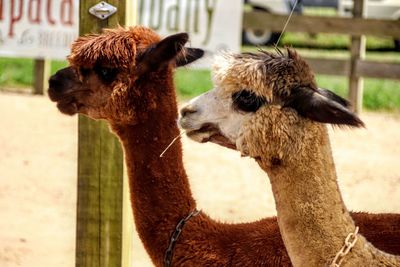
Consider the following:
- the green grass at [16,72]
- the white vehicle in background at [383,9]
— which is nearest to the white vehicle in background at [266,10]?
the white vehicle in background at [383,9]

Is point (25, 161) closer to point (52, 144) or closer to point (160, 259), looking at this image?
point (52, 144)

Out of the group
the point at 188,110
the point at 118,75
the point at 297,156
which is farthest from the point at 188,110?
the point at 118,75

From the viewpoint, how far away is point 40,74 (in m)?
13.1

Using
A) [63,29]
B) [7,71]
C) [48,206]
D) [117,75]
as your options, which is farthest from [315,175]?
[7,71]

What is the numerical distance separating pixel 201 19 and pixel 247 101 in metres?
8.57

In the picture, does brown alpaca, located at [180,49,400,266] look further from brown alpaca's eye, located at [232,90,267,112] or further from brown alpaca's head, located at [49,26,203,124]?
brown alpaca's head, located at [49,26,203,124]

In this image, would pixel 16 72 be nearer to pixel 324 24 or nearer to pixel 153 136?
pixel 324 24

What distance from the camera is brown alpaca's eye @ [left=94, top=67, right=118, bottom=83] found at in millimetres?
4285

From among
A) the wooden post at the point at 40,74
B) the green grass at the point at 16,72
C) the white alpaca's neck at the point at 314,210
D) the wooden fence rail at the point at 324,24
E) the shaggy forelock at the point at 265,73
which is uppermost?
the shaggy forelock at the point at 265,73

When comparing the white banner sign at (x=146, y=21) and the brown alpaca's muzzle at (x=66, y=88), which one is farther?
the white banner sign at (x=146, y=21)

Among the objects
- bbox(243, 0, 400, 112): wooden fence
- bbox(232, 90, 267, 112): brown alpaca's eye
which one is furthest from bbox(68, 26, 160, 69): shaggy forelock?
bbox(243, 0, 400, 112): wooden fence

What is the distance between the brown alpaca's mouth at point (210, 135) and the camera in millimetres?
3496

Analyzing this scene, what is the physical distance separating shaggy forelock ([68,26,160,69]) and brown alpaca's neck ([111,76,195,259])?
0.65 ft

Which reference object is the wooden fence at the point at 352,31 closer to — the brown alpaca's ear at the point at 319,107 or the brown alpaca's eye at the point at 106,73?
the brown alpaca's eye at the point at 106,73
